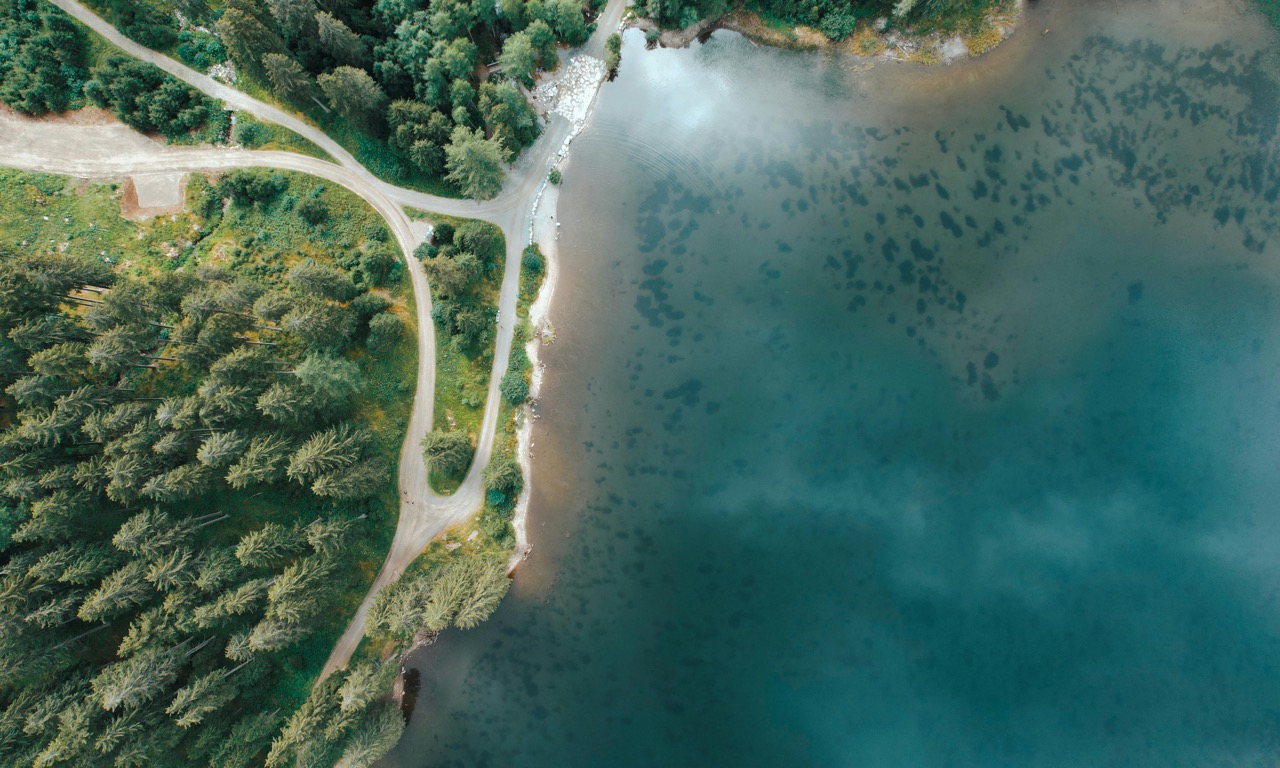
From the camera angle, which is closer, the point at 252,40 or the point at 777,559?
the point at 252,40

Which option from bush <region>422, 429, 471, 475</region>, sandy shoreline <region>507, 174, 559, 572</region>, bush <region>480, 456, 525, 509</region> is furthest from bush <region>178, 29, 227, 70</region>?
bush <region>480, 456, 525, 509</region>

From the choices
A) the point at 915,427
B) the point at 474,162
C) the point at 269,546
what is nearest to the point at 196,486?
the point at 269,546

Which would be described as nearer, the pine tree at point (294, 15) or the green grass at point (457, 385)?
the pine tree at point (294, 15)

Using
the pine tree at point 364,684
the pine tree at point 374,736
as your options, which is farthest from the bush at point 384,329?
the pine tree at point 374,736

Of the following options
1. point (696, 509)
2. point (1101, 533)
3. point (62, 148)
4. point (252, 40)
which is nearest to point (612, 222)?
point (696, 509)

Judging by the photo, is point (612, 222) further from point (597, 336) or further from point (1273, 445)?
point (1273, 445)

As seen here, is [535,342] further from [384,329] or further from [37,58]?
[37,58]

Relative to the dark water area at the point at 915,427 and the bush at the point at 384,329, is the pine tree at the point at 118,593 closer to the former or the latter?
the bush at the point at 384,329
